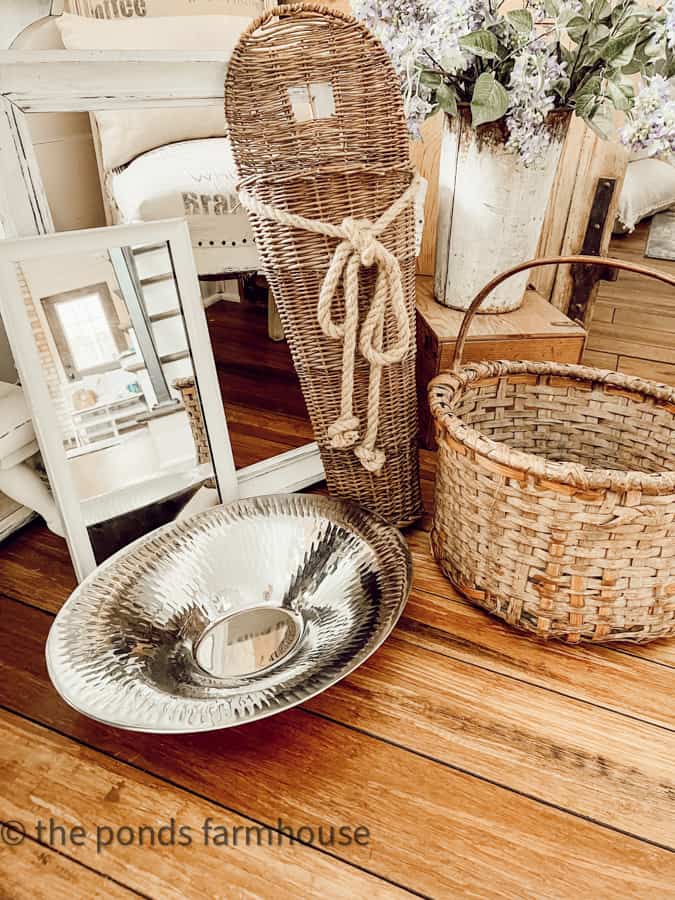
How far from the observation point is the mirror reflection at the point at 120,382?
785 millimetres

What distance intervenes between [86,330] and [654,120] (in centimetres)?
78

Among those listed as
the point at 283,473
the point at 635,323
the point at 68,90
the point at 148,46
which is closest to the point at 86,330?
the point at 68,90

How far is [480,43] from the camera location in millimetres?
871

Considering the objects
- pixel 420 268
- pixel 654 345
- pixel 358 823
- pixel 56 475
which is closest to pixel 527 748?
pixel 358 823

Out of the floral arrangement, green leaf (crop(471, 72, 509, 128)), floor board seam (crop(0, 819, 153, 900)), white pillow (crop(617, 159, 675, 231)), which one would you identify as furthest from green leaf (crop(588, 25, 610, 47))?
floor board seam (crop(0, 819, 153, 900))

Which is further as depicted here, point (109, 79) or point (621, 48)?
point (621, 48)

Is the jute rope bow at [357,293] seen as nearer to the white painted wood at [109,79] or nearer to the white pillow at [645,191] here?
the white painted wood at [109,79]

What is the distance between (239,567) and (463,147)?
2.50ft

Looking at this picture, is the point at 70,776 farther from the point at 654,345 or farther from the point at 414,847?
the point at 654,345

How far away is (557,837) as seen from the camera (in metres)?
0.62

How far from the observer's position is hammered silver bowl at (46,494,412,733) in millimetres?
664

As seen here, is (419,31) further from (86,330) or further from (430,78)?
(86,330)

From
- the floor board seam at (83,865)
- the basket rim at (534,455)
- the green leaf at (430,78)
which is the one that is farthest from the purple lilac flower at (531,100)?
the floor board seam at (83,865)

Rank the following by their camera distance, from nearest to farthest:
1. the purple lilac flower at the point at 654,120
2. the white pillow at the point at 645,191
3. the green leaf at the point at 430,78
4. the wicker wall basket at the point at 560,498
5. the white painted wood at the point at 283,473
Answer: the wicker wall basket at the point at 560,498 < the purple lilac flower at the point at 654,120 < the green leaf at the point at 430,78 < the white painted wood at the point at 283,473 < the white pillow at the point at 645,191
